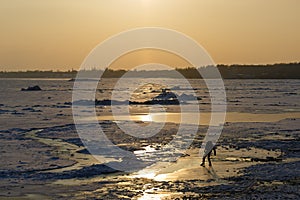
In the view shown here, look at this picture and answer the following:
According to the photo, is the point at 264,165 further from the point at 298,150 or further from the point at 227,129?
the point at 227,129

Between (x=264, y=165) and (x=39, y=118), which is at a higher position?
(x=39, y=118)

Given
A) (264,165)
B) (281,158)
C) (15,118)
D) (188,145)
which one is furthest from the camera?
(15,118)

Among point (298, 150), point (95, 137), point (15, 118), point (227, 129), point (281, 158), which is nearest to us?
point (281, 158)

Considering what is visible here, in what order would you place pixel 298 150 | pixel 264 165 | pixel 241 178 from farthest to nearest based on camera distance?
pixel 298 150 < pixel 264 165 < pixel 241 178

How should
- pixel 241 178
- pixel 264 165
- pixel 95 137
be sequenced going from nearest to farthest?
pixel 241 178, pixel 264 165, pixel 95 137

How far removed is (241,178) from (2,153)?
34.4ft

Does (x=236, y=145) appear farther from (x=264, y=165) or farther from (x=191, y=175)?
(x=191, y=175)

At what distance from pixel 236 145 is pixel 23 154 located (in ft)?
32.8

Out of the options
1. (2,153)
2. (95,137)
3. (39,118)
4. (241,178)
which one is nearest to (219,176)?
(241,178)

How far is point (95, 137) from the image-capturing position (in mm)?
27797

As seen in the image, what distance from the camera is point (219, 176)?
56.7 feet

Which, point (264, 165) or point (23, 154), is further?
point (23, 154)

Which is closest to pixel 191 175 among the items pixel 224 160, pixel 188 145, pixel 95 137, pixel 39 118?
pixel 224 160

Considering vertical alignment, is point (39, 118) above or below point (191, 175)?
above
